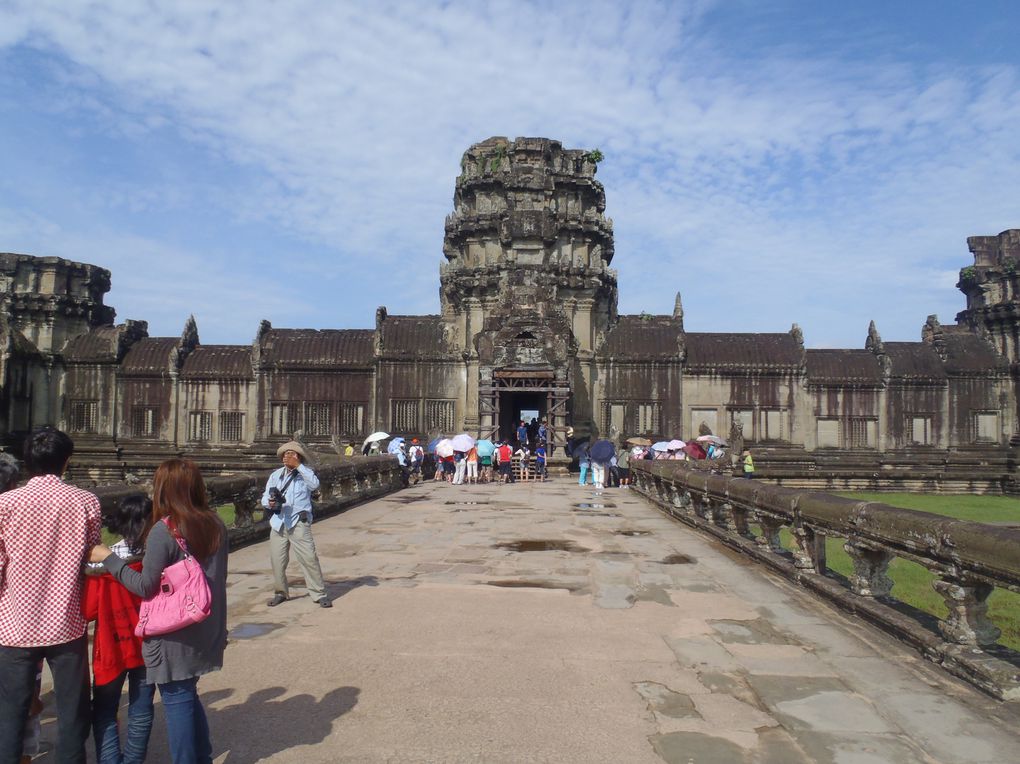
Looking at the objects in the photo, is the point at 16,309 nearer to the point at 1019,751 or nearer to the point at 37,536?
the point at 37,536

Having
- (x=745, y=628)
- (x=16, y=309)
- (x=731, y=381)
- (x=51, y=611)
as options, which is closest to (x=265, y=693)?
(x=51, y=611)

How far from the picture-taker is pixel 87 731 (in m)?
4.01

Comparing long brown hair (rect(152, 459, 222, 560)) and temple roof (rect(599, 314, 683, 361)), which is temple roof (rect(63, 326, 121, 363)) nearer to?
temple roof (rect(599, 314, 683, 361))

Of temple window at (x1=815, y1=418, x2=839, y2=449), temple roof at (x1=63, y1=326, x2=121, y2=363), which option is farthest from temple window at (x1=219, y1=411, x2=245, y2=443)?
temple window at (x1=815, y1=418, x2=839, y2=449)

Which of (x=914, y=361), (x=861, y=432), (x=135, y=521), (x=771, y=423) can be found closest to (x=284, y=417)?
(x=771, y=423)

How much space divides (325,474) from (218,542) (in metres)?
12.1

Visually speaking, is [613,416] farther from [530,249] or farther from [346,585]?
[346,585]

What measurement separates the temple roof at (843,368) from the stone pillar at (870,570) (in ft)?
89.5

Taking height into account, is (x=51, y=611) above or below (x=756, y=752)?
above

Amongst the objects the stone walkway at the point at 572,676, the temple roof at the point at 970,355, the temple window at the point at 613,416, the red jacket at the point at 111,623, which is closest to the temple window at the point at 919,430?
the temple roof at the point at 970,355

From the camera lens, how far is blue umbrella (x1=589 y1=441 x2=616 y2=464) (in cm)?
2406

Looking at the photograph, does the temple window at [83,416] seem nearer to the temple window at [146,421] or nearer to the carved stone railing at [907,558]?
the temple window at [146,421]

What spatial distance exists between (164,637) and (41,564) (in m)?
0.67

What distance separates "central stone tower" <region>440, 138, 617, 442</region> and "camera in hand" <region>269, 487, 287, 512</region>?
2196 cm
